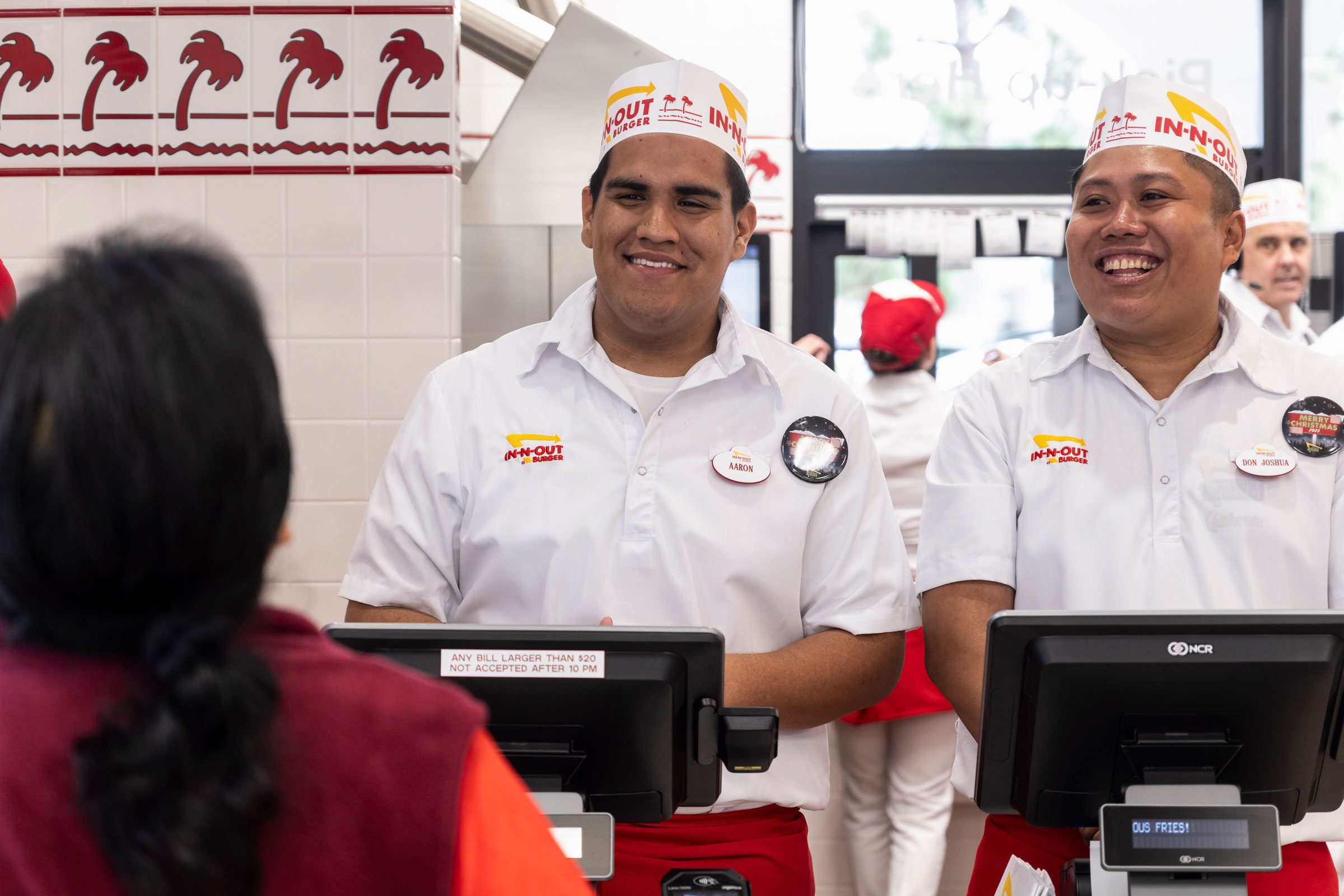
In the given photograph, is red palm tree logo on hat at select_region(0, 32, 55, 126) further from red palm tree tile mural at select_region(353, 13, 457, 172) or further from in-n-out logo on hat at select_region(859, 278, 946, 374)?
in-n-out logo on hat at select_region(859, 278, 946, 374)

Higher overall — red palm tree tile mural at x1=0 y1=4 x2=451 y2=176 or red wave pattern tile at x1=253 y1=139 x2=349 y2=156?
red palm tree tile mural at x1=0 y1=4 x2=451 y2=176

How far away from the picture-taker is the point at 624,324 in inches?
81.4

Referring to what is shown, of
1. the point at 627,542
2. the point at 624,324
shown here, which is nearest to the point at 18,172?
the point at 624,324

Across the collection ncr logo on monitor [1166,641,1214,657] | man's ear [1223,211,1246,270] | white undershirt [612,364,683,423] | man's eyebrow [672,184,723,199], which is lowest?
ncr logo on monitor [1166,641,1214,657]

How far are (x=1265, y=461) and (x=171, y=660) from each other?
64.4 inches

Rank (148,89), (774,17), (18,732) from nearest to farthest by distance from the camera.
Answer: (18,732) → (148,89) → (774,17)

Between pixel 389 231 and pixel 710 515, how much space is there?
1.28 meters

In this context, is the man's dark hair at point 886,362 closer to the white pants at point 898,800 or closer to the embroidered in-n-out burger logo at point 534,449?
the white pants at point 898,800

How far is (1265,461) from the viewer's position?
1881mm

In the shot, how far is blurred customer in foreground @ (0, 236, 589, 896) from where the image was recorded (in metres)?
0.71

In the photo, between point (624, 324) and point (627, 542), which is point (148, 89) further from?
point (627, 542)

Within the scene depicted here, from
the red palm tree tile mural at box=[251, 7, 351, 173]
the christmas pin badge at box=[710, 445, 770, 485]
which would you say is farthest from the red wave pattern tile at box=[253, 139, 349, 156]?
the christmas pin badge at box=[710, 445, 770, 485]

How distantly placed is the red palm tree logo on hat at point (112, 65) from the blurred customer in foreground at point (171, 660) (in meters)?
2.32

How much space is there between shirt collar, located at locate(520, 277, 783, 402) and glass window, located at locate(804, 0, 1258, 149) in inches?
166
